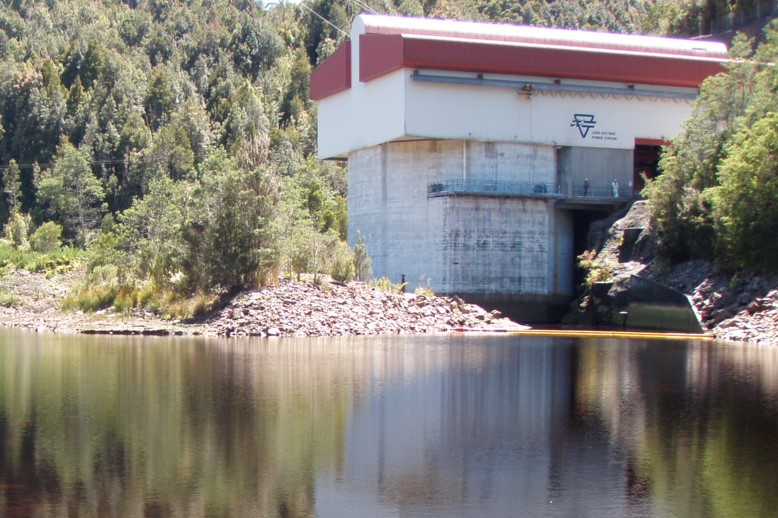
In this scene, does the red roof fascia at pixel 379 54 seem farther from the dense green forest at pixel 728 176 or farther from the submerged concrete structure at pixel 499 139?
the dense green forest at pixel 728 176

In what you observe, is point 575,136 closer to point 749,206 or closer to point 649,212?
point 649,212

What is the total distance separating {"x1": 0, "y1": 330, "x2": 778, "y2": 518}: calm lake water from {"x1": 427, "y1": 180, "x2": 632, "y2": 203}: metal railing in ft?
95.6

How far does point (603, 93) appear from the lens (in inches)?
2522

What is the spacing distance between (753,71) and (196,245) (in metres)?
28.7

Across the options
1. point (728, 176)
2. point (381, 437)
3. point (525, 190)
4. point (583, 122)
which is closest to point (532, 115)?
point (583, 122)

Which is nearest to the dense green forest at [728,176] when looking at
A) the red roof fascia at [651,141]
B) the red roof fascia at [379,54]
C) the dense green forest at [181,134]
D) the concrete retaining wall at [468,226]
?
the red roof fascia at [651,141]

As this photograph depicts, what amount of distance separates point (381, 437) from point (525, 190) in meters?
44.6

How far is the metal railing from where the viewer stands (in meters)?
62.2

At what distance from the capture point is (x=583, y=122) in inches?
2537

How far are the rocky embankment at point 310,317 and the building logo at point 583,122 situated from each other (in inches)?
654

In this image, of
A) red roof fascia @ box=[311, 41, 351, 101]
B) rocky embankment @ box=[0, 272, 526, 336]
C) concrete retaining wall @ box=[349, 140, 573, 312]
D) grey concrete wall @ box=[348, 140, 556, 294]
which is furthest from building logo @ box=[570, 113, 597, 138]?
rocky embankment @ box=[0, 272, 526, 336]

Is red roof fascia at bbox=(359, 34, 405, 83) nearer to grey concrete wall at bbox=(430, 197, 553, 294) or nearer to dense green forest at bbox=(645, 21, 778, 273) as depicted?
grey concrete wall at bbox=(430, 197, 553, 294)

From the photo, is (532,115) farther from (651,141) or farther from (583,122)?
(651,141)

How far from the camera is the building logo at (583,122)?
211 feet
